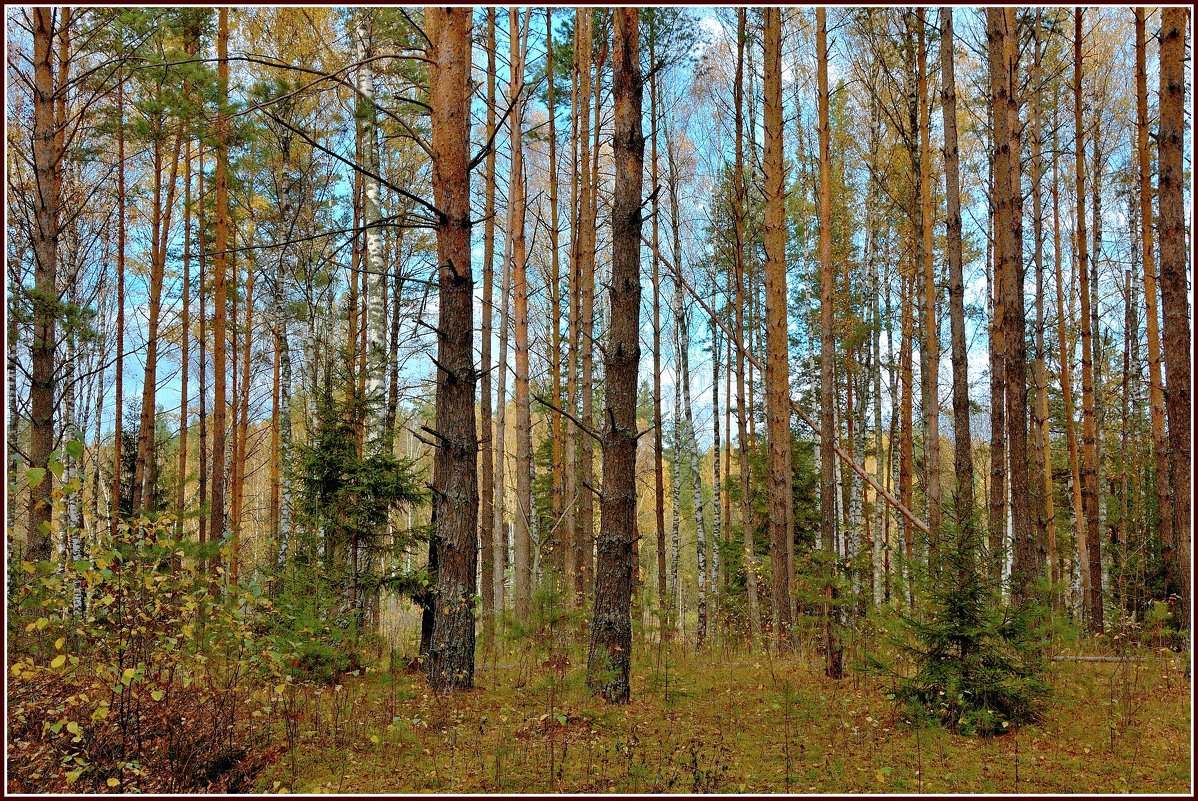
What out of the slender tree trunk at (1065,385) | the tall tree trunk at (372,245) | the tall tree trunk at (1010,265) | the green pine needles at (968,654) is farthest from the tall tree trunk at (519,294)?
the slender tree trunk at (1065,385)

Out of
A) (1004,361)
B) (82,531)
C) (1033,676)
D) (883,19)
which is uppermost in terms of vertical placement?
(883,19)

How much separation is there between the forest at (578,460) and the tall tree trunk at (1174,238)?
0.09ft

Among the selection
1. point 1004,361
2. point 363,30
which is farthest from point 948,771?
point 363,30

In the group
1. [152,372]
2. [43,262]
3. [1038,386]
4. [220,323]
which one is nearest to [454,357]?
[43,262]

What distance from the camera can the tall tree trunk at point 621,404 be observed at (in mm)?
5043

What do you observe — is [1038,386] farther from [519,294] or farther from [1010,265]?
[519,294]

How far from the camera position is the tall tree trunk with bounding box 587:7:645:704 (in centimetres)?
504

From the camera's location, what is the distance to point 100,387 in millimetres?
15422

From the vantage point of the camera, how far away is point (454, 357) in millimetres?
5383

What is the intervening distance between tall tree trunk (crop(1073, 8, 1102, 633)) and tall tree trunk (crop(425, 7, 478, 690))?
895 centimetres

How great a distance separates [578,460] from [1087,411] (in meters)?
7.30

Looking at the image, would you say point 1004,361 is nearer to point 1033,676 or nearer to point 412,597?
point 1033,676

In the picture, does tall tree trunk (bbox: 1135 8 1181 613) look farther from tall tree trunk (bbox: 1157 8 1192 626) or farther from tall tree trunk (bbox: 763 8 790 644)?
tall tree trunk (bbox: 763 8 790 644)

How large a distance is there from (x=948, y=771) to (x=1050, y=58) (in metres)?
13.0
